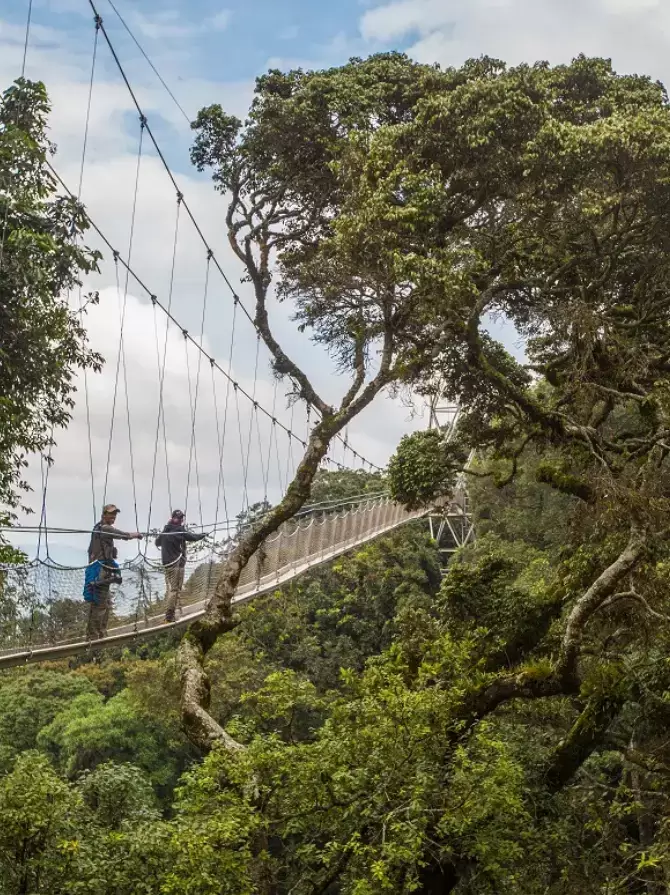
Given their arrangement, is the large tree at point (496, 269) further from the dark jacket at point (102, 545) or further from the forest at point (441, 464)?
the dark jacket at point (102, 545)

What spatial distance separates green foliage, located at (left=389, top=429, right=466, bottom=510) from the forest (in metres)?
0.02

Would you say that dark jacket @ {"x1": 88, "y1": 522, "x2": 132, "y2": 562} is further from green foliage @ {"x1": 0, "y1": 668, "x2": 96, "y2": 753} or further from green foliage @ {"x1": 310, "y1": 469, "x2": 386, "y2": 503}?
green foliage @ {"x1": 310, "y1": 469, "x2": 386, "y2": 503}

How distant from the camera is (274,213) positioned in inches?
306

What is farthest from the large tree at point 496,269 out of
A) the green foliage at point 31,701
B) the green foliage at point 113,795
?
the green foliage at point 31,701

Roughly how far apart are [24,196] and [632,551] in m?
4.11

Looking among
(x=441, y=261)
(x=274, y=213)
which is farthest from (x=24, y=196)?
(x=441, y=261)

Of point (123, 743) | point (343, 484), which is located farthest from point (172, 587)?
point (343, 484)

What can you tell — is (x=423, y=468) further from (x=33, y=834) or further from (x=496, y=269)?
(x=33, y=834)

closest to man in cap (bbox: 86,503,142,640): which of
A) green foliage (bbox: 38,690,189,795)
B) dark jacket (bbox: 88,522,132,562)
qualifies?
dark jacket (bbox: 88,522,132,562)

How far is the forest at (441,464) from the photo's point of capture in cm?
507

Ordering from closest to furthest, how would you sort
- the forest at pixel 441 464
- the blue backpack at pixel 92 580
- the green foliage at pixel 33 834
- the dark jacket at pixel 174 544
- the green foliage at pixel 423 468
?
the forest at pixel 441 464, the blue backpack at pixel 92 580, the green foliage at pixel 33 834, the dark jacket at pixel 174 544, the green foliage at pixel 423 468

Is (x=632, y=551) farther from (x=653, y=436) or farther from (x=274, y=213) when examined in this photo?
(x=274, y=213)

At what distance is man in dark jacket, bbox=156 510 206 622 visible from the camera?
21.2 ft

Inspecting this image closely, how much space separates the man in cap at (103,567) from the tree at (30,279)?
0.89 m
